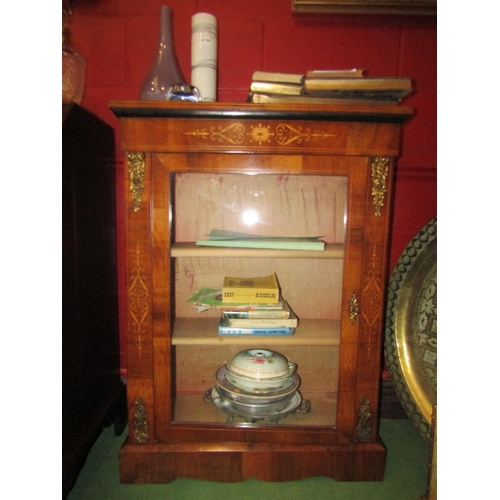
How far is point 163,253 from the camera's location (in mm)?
859

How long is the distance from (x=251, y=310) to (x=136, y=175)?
1.49 ft

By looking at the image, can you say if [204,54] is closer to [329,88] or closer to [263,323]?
[329,88]

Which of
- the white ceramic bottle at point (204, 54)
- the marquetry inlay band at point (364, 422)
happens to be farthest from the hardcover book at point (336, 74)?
the marquetry inlay band at point (364, 422)

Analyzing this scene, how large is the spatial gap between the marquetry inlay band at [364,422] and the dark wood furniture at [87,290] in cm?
69

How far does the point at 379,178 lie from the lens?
0.83 metres

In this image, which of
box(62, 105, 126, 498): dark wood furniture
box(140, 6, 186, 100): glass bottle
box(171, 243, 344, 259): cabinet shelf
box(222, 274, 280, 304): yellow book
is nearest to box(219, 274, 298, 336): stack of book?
box(222, 274, 280, 304): yellow book

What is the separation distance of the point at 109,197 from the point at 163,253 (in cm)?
35

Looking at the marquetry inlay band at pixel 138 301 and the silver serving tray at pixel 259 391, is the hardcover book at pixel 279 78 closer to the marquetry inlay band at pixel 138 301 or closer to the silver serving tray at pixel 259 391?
the marquetry inlay band at pixel 138 301

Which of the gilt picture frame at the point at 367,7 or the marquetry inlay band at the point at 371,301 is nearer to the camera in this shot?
the marquetry inlay band at the point at 371,301

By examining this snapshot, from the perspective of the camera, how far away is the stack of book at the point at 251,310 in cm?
96

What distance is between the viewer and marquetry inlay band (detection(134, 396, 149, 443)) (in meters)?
0.89

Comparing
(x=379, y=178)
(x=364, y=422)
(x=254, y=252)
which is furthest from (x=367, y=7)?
(x=364, y=422)
